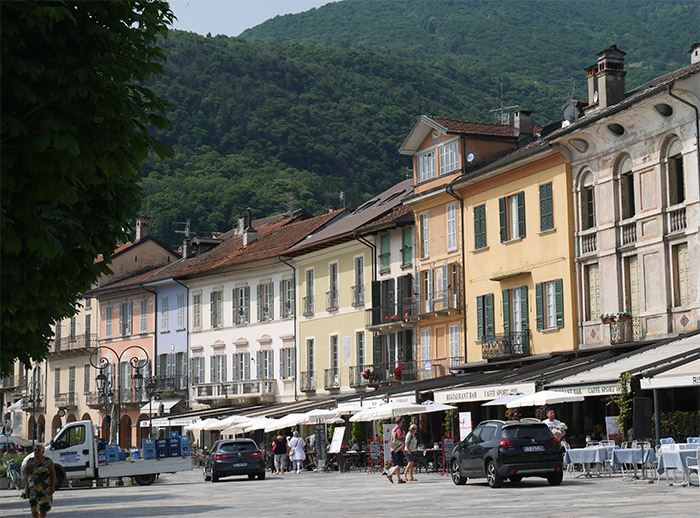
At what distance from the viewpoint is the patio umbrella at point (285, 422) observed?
134 feet

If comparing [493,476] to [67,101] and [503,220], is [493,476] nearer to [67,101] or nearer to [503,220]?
[67,101]

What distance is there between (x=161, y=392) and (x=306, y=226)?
1303 cm

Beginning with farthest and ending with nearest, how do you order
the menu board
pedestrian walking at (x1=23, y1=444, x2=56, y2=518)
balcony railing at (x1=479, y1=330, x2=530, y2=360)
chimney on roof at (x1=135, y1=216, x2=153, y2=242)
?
chimney on roof at (x1=135, y1=216, x2=153, y2=242) → balcony railing at (x1=479, y1=330, x2=530, y2=360) → the menu board → pedestrian walking at (x1=23, y1=444, x2=56, y2=518)

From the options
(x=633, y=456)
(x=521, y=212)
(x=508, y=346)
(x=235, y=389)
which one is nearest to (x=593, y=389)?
(x=633, y=456)

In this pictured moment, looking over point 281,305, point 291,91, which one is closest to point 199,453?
point 281,305

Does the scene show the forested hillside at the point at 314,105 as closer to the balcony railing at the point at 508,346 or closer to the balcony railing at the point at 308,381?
the balcony railing at the point at 308,381

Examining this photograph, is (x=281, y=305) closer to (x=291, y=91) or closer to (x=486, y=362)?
(x=486, y=362)

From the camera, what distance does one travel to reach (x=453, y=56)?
6905 inches

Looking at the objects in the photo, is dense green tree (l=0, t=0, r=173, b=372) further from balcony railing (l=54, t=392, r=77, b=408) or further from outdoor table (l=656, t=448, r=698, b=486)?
balcony railing (l=54, t=392, r=77, b=408)

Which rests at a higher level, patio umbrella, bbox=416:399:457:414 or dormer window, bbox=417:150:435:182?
dormer window, bbox=417:150:435:182

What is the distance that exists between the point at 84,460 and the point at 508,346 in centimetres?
1465

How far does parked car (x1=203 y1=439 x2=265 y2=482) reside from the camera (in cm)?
3709

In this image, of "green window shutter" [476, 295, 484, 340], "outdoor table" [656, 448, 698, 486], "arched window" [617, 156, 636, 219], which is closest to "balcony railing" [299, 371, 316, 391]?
"green window shutter" [476, 295, 484, 340]

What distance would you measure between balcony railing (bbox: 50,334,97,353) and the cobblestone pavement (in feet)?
131
